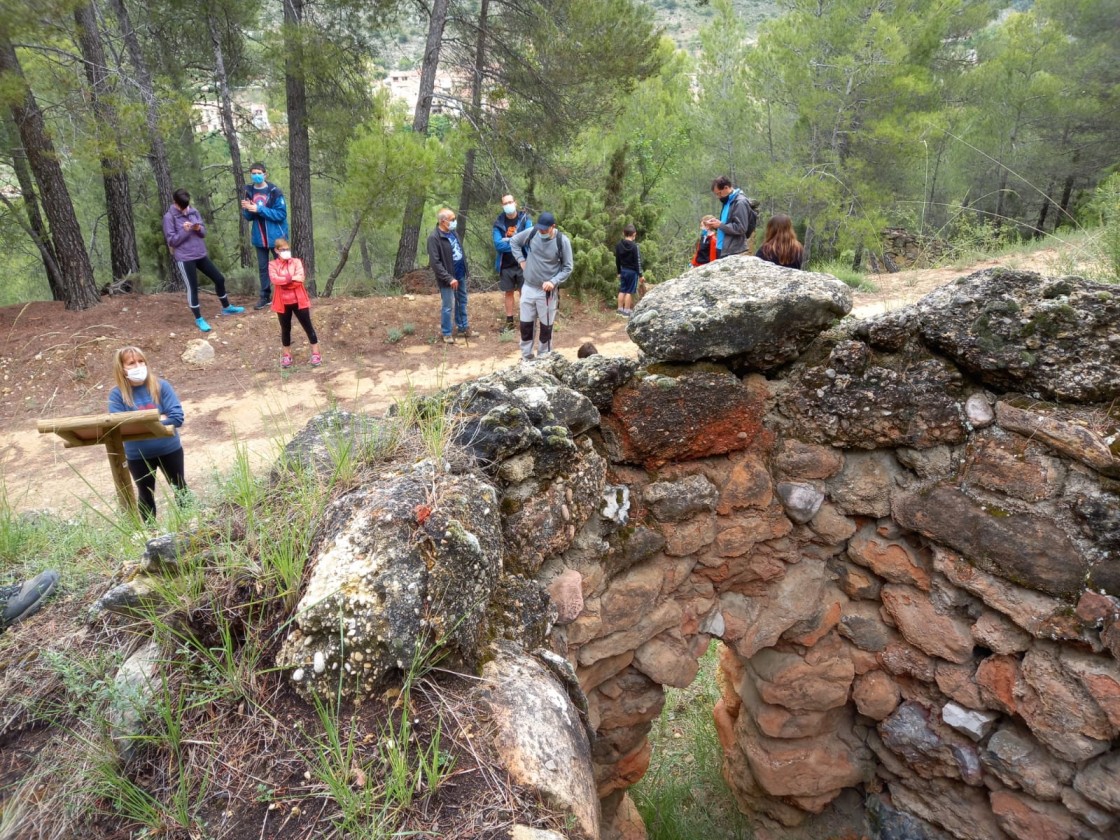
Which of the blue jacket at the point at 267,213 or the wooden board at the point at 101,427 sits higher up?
the blue jacket at the point at 267,213

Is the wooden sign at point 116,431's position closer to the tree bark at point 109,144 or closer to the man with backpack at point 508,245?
the man with backpack at point 508,245

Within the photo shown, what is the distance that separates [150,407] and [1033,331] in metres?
4.93

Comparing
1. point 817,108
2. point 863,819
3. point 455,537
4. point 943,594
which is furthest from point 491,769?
point 817,108

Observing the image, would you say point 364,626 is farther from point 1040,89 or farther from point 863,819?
point 1040,89

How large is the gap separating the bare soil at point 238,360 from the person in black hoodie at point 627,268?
294mm

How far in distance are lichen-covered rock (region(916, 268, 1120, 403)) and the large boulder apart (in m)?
0.52

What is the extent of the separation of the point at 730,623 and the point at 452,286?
17.6ft

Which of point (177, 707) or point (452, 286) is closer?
point (177, 707)

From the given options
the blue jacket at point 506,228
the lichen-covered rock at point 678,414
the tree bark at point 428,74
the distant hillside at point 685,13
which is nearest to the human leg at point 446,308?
the blue jacket at point 506,228

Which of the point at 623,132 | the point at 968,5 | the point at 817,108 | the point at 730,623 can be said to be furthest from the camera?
the point at 623,132

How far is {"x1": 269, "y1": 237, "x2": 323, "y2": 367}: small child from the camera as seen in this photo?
6.83 m

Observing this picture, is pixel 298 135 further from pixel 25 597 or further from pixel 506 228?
pixel 25 597

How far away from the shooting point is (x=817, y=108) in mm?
14547

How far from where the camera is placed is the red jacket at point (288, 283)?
22.4 feet
